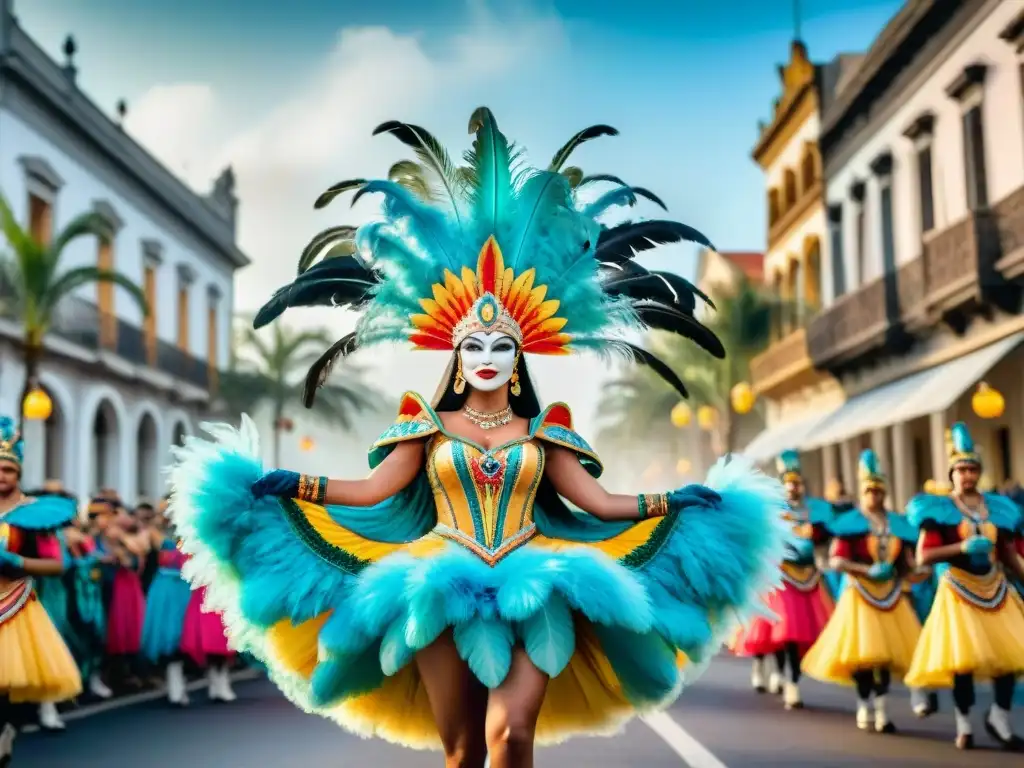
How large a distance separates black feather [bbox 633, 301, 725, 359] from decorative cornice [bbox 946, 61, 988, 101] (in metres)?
19.6

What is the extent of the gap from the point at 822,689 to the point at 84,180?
2544 centimetres

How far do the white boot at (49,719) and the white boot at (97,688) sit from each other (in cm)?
255

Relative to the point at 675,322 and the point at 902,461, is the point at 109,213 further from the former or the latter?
the point at 675,322

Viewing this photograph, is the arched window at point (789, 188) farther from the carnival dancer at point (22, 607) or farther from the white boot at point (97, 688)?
the carnival dancer at point (22, 607)

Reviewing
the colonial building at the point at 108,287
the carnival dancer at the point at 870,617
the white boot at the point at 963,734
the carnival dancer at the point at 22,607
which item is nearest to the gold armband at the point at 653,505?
the carnival dancer at the point at 22,607

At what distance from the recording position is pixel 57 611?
1336cm

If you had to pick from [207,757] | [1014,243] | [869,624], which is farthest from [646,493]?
[1014,243]

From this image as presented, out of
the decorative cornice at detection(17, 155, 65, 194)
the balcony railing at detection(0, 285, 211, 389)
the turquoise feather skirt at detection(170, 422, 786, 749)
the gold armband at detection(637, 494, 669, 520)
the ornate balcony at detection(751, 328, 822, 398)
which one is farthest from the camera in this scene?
the ornate balcony at detection(751, 328, 822, 398)

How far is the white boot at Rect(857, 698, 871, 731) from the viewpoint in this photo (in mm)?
11516

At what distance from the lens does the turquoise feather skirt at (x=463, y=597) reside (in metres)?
5.68

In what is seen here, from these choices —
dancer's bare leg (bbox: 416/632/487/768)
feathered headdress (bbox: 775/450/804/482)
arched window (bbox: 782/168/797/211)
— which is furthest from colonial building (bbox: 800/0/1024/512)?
dancer's bare leg (bbox: 416/632/487/768)

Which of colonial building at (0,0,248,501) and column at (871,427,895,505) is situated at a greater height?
colonial building at (0,0,248,501)

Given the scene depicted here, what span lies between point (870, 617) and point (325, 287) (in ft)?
21.2

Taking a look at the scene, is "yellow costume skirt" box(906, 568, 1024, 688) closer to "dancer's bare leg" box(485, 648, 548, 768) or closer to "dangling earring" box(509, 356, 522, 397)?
"dangling earring" box(509, 356, 522, 397)
